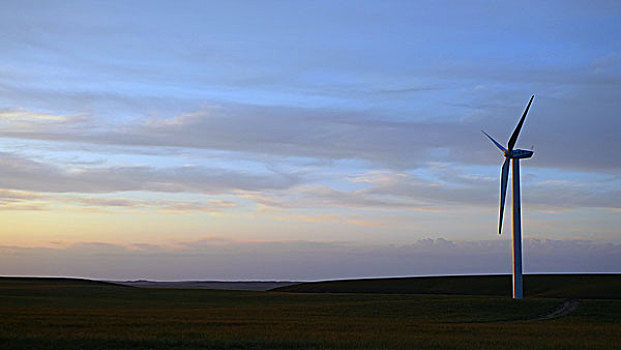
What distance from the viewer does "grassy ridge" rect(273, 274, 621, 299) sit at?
92.9 m

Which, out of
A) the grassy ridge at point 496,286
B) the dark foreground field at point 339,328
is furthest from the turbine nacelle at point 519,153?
the grassy ridge at point 496,286

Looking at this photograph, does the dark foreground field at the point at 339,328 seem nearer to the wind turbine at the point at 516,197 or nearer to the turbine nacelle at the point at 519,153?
the wind turbine at the point at 516,197

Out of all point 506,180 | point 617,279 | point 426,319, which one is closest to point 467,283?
point 617,279

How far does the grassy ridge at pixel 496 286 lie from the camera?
305 feet

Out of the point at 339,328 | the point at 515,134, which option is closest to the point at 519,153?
the point at 515,134

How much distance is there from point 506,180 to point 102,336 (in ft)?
138

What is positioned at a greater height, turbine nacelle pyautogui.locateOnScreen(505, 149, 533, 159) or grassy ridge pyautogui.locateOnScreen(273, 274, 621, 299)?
turbine nacelle pyautogui.locateOnScreen(505, 149, 533, 159)

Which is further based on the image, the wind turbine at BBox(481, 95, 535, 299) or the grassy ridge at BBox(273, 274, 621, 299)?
the grassy ridge at BBox(273, 274, 621, 299)

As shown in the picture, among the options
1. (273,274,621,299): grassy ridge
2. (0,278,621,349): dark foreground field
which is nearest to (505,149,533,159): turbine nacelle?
(0,278,621,349): dark foreground field

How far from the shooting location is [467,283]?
111188 mm

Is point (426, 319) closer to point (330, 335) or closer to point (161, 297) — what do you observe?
point (330, 335)

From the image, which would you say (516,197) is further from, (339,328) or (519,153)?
(339,328)

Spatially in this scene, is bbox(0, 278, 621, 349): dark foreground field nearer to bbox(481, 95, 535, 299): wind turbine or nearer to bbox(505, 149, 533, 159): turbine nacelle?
bbox(481, 95, 535, 299): wind turbine

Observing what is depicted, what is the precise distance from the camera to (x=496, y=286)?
108 meters
